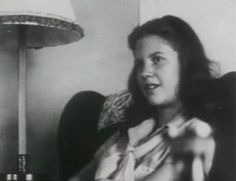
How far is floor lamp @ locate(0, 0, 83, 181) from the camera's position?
1199 mm

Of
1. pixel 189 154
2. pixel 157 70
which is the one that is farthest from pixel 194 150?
pixel 157 70

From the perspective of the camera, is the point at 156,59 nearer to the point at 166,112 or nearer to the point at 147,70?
the point at 147,70

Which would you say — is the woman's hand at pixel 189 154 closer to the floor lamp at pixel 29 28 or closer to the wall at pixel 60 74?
the wall at pixel 60 74

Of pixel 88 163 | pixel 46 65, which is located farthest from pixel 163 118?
pixel 46 65

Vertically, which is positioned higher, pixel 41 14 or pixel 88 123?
pixel 41 14

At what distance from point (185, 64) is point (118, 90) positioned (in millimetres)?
212

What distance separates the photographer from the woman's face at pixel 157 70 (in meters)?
1.28

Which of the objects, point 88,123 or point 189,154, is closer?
point 189,154

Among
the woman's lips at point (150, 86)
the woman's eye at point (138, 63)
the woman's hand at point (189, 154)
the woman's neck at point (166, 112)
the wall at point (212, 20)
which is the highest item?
the wall at point (212, 20)

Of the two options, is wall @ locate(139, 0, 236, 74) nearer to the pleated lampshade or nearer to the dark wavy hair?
the dark wavy hair

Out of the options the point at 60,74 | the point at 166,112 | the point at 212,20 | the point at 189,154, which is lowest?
the point at 189,154

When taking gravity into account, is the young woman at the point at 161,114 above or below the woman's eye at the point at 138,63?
below

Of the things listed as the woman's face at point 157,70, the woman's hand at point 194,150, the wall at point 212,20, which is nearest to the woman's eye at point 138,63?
the woman's face at point 157,70

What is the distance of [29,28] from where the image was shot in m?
1.37
